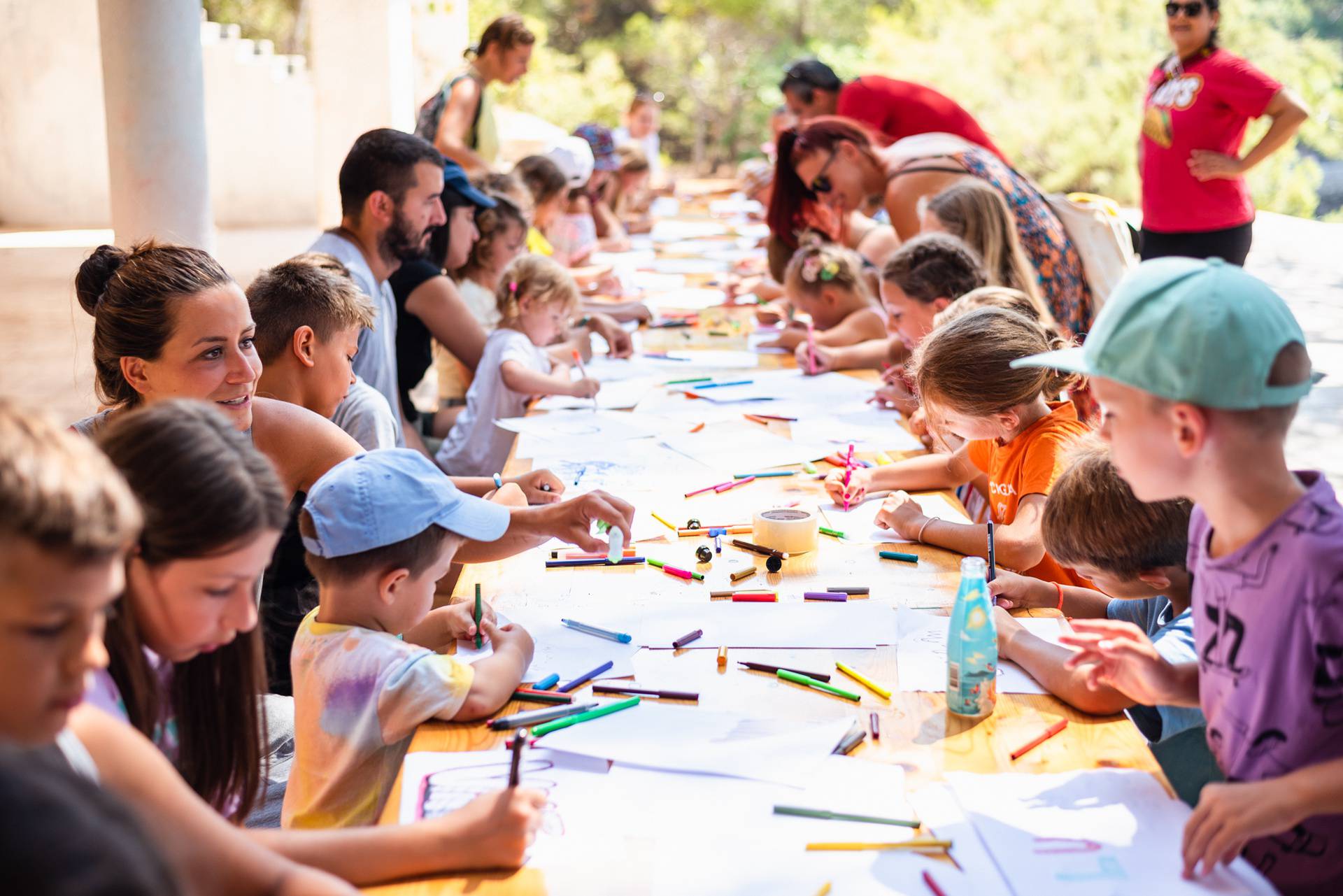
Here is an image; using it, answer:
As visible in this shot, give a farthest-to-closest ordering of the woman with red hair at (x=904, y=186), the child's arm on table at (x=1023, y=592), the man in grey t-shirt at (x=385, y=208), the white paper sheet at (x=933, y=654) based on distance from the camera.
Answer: the woman with red hair at (x=904, y=186), the man in grey t-shirt at (x=385, y=208), the child's arm on table at (x=1023, y=592), the white paper sheet at (x=933, y=654)

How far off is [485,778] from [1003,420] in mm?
1268

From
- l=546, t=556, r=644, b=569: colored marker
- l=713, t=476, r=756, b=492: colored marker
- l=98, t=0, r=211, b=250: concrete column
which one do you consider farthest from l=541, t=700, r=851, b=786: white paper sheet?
l=98, t=0, r=211, b=250: concrete column

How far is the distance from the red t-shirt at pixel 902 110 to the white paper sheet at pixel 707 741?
3806mm

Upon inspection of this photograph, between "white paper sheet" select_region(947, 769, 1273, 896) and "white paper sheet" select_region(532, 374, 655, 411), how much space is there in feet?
6.74

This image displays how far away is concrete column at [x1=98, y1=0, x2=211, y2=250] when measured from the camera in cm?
437

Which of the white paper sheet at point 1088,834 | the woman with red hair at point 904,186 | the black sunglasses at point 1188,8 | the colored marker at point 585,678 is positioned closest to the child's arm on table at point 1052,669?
the white paper sheet at point 1088,834

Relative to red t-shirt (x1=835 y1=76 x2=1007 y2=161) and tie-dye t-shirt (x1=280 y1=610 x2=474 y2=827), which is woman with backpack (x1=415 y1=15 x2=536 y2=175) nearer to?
red t-shirt (x1=835 y1=76 x2=1007 y2=161)

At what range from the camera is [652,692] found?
1697 mm

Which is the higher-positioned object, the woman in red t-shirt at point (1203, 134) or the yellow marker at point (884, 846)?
the woman in red t-shirt at point (1203, 134)

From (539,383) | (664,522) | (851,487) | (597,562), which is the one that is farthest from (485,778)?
(539,383)

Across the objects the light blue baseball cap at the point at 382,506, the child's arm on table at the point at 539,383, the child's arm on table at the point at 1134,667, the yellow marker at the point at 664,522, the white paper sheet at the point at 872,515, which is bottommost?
the child's arm on table at the point at 539,383

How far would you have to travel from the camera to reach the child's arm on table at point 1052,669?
1.63 metres

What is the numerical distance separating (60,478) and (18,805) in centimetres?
35

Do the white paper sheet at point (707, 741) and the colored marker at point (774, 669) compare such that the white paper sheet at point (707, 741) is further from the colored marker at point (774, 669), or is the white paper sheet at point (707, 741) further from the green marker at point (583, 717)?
the colored marker at point (774, 669)
